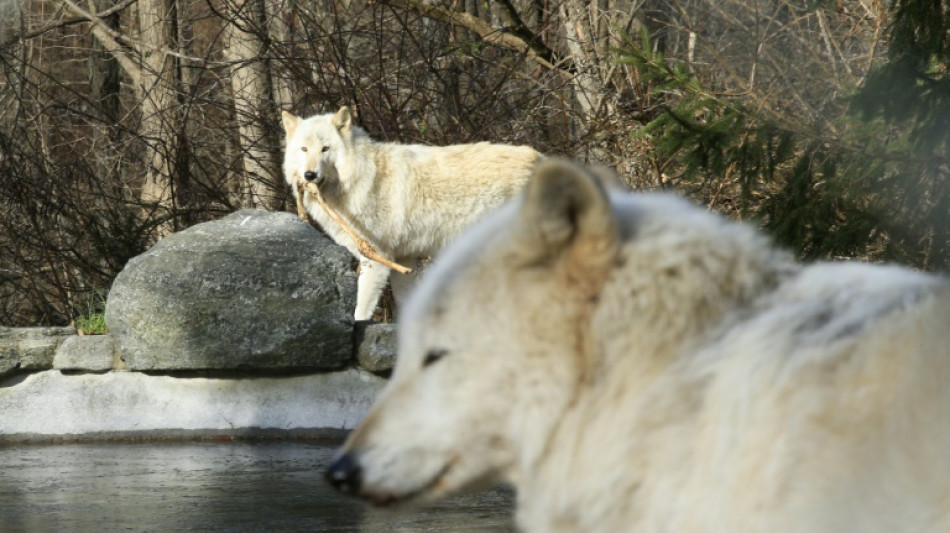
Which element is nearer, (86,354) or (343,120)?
(86,354)

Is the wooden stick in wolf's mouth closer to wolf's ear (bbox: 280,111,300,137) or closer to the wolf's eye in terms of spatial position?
wolf's ear (bbox: 280,111,300,137)

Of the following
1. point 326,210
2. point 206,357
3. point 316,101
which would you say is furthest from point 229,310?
point 316,101

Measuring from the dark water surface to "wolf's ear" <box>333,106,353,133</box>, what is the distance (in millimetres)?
3725

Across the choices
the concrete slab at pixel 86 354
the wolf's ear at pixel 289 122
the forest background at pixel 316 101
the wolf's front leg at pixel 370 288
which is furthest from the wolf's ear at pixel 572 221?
the wolf's ear at pixel 289 122

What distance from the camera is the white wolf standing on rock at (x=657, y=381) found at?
1263mm

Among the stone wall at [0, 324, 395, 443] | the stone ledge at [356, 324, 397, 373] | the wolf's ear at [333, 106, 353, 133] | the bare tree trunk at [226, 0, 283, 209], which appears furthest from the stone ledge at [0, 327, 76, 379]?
A: the bare tree trunk at [226, 0, 283, 209]

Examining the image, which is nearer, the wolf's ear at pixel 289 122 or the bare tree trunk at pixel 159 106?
the wolf's ear at pixel 289 122

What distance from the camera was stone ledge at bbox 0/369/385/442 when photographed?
7.30 m

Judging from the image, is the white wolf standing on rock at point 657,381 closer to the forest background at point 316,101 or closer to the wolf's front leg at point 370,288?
the forest background at point 316,101

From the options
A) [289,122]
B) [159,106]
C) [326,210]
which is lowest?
[326,210]

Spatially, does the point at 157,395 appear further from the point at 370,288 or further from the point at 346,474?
the point at 346,474

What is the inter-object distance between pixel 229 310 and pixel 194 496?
7.04ft

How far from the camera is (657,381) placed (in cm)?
142

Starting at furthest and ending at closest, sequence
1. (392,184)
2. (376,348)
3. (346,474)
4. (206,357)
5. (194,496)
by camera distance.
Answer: (392,184) → (376,348) → (206,357) → (194,496) → (346,474)
